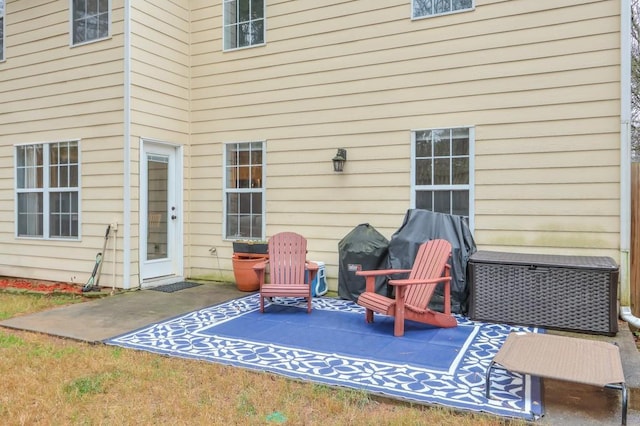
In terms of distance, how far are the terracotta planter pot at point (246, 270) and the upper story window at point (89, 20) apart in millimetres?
3534

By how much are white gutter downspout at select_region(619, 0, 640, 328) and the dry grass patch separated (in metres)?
2.96

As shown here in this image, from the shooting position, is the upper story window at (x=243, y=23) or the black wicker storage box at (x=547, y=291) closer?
the black wicker storage box at (x=547, y=291)

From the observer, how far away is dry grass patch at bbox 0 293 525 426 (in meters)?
2.62

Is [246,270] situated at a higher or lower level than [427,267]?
lower

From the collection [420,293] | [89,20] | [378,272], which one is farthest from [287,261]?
[89,20]

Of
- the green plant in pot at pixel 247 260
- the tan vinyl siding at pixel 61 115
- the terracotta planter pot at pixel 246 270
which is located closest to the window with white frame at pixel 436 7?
the green plant in pot at pixel 247 260

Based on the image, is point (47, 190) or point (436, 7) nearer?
point (436, 7)

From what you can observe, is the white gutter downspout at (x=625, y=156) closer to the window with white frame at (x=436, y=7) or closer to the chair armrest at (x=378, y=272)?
the window with white frame at (x=436, y=7)

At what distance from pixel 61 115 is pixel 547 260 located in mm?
6597

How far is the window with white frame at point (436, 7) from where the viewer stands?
17.5 feet

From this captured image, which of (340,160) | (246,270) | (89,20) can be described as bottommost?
(246,270)

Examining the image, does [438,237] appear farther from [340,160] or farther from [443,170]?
[340,160]

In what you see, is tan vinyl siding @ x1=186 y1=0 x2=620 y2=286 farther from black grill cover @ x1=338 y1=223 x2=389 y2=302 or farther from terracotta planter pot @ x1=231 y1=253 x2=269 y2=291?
terracotta planter pot @ x1=231 y1=253 x2=269 y2=291

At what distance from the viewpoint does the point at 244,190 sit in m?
6.66
